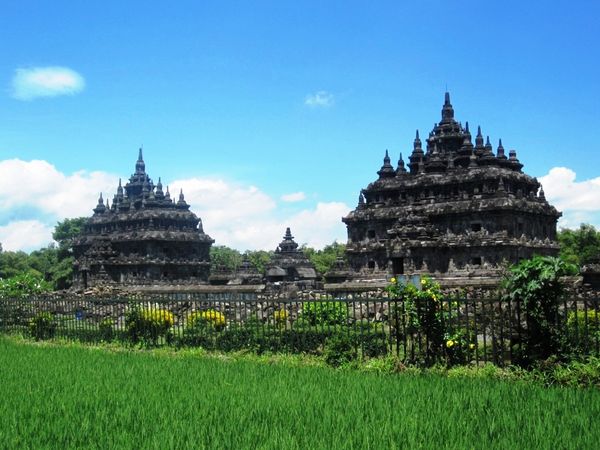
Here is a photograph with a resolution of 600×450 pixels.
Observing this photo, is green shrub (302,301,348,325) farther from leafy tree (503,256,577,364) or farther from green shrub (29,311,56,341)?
green shrub (29,311,56,341)

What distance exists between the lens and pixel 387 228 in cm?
4819

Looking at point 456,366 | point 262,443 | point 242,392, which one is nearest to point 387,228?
point 456,366

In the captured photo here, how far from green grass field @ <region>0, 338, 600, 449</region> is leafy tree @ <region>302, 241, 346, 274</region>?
2526 inches

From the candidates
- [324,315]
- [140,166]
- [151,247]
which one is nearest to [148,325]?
[324,315]

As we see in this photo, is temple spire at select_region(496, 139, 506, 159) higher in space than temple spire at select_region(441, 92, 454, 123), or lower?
lower

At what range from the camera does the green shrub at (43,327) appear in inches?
936

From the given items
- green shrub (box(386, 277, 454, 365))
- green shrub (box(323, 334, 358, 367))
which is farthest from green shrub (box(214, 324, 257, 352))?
green shrub (box(386, 277, 454, 365))

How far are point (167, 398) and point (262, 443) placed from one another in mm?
3481

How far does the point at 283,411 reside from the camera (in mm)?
9617

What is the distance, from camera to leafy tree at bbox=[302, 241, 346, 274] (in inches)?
3187

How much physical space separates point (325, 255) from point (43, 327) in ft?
213

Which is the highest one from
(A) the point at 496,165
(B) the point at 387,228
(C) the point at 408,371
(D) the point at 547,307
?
(A) the point at 496,165

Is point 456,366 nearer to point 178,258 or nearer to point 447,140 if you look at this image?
point 447,140

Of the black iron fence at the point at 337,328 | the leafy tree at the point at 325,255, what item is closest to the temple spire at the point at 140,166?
the leafy tree at the point at 325,255
